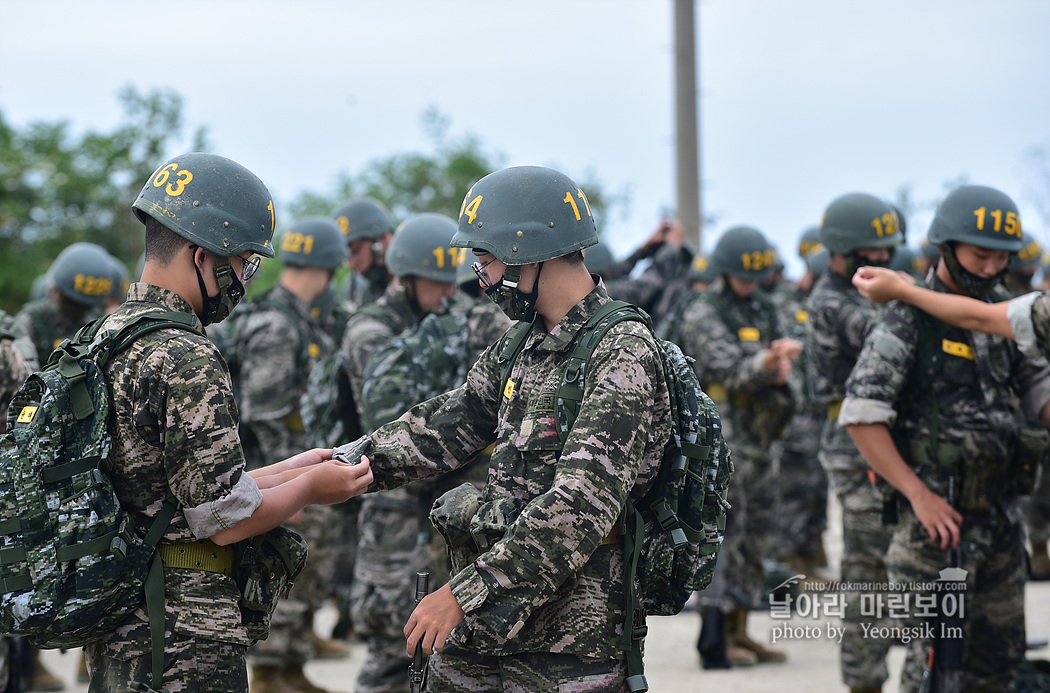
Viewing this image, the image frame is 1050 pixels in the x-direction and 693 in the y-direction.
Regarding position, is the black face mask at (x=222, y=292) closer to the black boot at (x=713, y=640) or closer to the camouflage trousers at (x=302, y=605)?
the camouflage trousers at (x=302, y=605)

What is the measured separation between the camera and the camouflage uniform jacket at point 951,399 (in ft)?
15.5

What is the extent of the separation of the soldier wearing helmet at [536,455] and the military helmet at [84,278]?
5167 millimetres

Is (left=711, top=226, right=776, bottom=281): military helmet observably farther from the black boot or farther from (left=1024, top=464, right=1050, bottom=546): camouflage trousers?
(left=1024, top=464, right=1050, bottom=546): camouflage trousers

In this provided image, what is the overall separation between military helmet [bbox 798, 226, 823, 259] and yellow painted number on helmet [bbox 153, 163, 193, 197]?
896cm

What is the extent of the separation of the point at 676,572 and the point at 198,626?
1.51m

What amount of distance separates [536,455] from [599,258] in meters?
6.05

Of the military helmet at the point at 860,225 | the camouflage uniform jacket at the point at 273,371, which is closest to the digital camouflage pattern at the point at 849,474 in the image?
the military helmet at the point at 860,225

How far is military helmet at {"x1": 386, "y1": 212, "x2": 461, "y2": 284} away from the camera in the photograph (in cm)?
585

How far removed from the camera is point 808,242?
11.3 m

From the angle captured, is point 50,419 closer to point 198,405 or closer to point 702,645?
point 198,405

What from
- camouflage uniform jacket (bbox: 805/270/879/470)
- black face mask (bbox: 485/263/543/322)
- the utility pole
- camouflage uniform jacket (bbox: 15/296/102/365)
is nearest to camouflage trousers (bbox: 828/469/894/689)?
camouflage uniform jacket (bbox: 805/270/879/470)

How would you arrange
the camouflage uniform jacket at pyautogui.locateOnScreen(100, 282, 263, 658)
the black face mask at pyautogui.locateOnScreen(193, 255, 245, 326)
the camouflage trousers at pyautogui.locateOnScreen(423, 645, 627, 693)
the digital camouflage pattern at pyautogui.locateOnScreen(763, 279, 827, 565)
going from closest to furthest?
1. the camouflage uniform jacket at pyautogui.locateOnScreen(100, 282, 263, 658)
2. the camouflage trousers at pyautogui.locateOnScreen(423, 645, 627, 693)
3. the black face mask at pyautogui.locateOnScreen(193, 255, 245, 326)
4. the digital camouflage pattern at pyautogui.locateOnScreen(763, 279, 827, 565)

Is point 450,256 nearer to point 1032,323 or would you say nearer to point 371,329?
point 371,329

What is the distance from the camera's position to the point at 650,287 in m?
9.52
